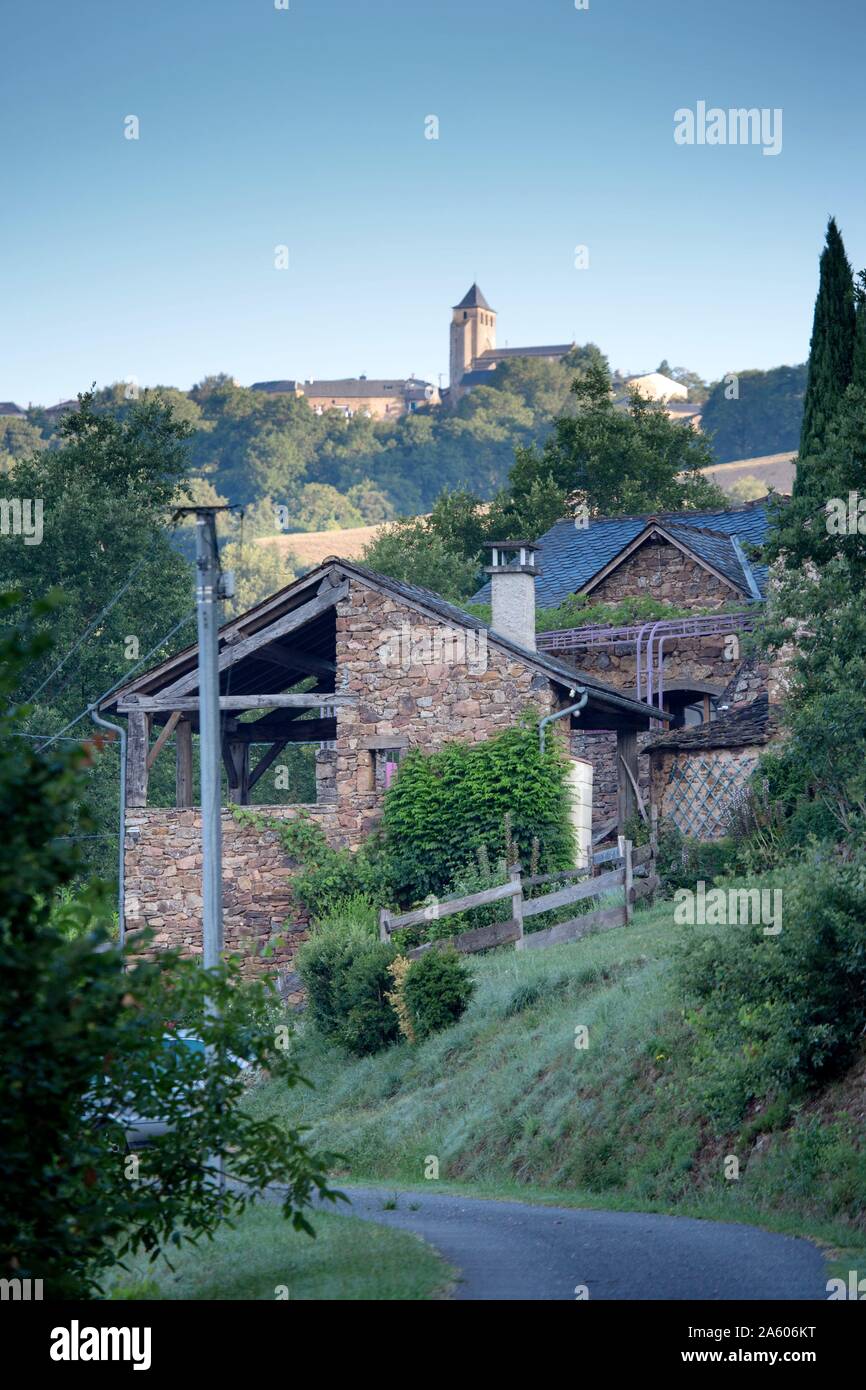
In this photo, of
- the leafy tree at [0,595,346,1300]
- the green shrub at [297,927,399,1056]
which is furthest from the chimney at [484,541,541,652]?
the leafy tree at [0,595,346,1300]

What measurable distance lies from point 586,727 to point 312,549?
95827 mm

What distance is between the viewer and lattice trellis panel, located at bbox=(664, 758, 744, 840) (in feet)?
102

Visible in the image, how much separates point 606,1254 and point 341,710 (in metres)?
17.6

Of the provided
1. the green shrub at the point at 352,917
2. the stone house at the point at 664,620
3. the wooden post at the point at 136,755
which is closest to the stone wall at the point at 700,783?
the stone house at the point at 664,620

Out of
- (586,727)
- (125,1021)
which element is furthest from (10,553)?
(125,1021)

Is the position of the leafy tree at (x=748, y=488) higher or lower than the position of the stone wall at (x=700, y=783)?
higher

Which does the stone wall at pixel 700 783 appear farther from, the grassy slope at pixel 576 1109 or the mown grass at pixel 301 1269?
the mown grass at pixel 301 1269

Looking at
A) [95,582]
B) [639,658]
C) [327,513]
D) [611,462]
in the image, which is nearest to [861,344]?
[639,658]

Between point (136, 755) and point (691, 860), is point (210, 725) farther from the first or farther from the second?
point (136, 755)

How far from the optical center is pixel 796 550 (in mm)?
21516

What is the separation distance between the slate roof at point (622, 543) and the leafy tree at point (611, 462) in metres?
13.6

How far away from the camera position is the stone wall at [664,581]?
41.9 meters

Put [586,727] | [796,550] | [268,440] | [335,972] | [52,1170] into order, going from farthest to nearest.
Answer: [268,440] → [586,727] → [335,972] → [796,550] → [52,1170]
